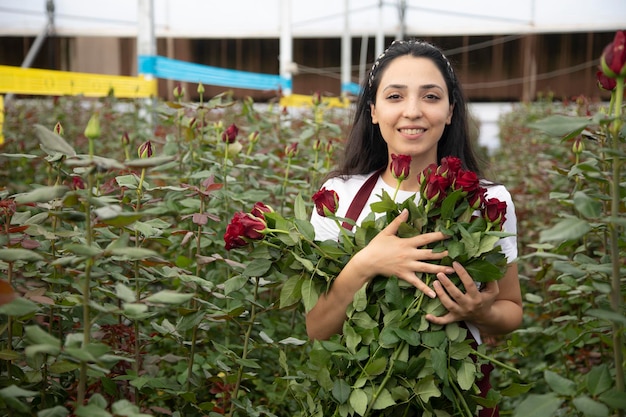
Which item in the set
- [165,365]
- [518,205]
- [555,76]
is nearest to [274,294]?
[165,365]

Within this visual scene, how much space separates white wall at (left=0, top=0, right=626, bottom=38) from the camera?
10.7 meters

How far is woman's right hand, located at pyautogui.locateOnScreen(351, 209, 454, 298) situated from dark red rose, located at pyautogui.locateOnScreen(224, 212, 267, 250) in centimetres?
22

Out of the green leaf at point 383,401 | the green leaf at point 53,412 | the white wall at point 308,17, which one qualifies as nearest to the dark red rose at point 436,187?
the green leaf at point 383,401

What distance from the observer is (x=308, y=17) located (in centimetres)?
1211

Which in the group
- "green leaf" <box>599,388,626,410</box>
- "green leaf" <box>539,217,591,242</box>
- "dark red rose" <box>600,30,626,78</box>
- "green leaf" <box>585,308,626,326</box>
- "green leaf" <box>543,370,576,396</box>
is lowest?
"green leaf" <box>599,388,626,410</box>

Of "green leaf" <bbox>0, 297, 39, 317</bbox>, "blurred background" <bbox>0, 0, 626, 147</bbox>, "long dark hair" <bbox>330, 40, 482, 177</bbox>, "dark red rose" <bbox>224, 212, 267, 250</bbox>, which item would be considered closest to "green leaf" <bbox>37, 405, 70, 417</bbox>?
"green leaf" <bbox>0, 297, 39, 317</bbox>

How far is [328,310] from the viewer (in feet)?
5.61

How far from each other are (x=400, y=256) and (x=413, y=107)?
53 centimetres

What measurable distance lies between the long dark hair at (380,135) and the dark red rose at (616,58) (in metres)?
0.89

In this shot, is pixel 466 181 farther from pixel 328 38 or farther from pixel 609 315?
pixel 328 38

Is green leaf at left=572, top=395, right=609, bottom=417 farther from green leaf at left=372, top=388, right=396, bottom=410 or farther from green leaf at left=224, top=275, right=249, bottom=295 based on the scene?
green leaf at left=224, top=275, right=249, bottom=295

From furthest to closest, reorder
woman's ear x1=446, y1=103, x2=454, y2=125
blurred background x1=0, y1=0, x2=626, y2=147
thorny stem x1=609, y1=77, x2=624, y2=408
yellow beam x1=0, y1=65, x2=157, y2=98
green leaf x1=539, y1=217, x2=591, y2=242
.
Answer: blurred background x1=0, y1=0, x2=626, y2=147, yellow beam x1=0, y1=65, x2=157, y2=98, woman's ear x1=446, y1=103, x2=454, y2=125, thorny stem x1=609, y1=77, x2=624, y2=408, green leaf x1=539, y1=217, x2=591, y2=242

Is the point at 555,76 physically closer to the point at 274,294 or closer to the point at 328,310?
the point at 274,294

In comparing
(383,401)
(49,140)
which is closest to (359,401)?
(383,401)
